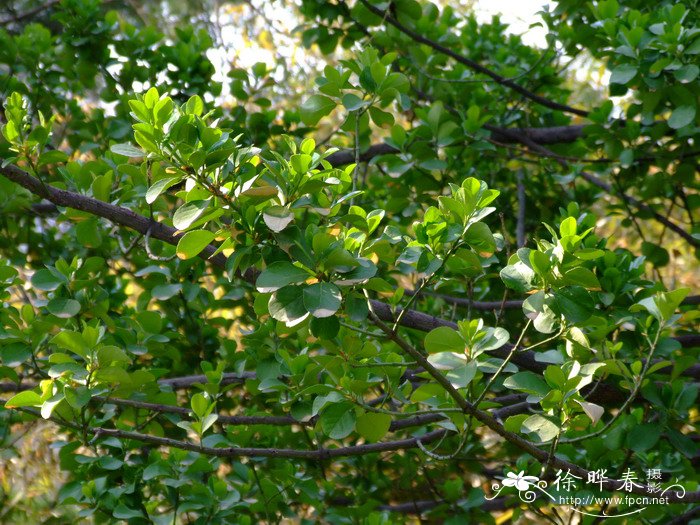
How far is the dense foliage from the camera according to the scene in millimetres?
1440

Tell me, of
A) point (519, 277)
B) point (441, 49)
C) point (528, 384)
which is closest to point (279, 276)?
point (519, 277)

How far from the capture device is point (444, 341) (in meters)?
1.48

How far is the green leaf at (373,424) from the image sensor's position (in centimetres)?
164

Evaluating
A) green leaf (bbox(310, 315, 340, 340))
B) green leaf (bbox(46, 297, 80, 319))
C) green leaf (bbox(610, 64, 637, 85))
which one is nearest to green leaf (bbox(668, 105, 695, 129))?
green leaf (bbox(610, 64, 637, 85))

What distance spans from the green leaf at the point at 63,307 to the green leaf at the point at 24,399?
0.41 meters

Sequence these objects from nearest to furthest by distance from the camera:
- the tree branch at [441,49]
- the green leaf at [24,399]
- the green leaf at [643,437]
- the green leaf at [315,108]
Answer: the green leaf at [24,399] < the green leaf at [315,108] < the green leaf at [643,437] < the tree branch at [441,49]

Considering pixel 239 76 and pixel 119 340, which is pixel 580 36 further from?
pixel 119 340

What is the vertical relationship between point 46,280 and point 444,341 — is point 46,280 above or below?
below

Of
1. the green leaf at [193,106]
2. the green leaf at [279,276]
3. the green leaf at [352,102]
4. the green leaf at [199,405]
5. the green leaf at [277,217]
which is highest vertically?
the green leaf at [193,106]

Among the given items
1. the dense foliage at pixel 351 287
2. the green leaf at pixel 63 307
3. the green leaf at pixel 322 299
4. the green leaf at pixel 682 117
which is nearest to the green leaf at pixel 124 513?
the dense foliage at pixel 351 287

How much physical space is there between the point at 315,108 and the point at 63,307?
0.78m

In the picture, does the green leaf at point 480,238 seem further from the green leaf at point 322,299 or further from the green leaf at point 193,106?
the green leaf at point 193,106

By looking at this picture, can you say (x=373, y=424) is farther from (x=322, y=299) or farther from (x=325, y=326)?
(x=322, y=299)

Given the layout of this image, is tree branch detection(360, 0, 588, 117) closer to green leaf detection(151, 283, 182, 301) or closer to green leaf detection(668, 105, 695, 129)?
green leaf detection(668, 105, 695, 129)
